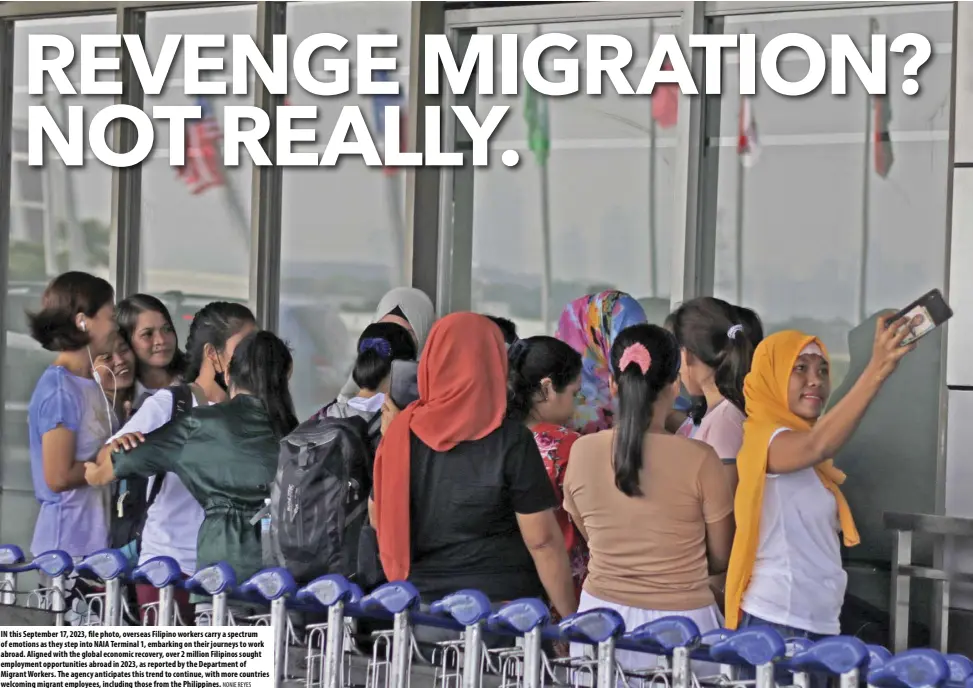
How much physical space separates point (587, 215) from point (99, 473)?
8.26 ft

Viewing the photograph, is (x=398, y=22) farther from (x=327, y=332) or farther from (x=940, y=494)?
(x=940, y=494)

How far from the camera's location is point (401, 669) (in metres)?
3.09

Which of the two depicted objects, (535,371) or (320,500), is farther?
(535,371)

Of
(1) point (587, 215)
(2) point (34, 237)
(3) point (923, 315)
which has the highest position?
(1) point (587, 215)

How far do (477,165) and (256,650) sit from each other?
3857 mm

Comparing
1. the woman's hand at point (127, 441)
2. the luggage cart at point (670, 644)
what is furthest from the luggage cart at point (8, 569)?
the luggage cart at point (670, 644)

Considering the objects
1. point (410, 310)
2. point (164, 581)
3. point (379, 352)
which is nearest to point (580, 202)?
point (410, 310)

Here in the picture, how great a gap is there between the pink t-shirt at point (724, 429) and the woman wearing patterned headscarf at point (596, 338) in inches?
24.1

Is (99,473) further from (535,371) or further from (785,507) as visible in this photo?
(785,507)

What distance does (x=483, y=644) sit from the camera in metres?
→ 3.02

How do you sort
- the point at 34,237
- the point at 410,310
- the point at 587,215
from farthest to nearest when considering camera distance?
1. the point at 34,237
2. the point at 587,215
3. the point at 410,310

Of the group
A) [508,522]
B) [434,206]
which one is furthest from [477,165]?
[508,522]

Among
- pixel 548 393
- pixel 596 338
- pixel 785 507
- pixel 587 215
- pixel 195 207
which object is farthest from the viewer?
pixel 195 207

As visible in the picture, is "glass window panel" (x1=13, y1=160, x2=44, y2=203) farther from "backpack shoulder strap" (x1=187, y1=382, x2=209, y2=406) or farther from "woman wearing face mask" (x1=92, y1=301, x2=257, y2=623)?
"backpack shoulder strap" (x1=187, y1=382, x2=209, y2=406)
